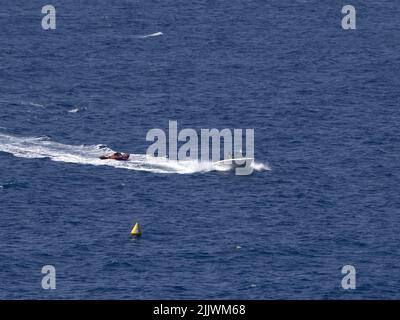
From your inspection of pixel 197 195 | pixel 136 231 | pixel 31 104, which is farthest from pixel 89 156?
pixel 136 231

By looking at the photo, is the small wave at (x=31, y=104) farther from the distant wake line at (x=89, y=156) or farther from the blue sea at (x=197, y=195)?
the distant wake line at (x=89, y=156)

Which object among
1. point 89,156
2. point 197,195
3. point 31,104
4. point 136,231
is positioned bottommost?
point 136,231

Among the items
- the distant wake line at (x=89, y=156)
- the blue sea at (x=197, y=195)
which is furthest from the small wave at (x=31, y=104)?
the distant wake line at (x=89, y=156)

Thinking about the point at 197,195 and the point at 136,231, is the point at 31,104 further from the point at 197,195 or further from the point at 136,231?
the point at 136,231

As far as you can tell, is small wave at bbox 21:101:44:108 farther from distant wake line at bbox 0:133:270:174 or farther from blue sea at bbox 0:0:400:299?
distant wake line at bbox 0:133:270:174

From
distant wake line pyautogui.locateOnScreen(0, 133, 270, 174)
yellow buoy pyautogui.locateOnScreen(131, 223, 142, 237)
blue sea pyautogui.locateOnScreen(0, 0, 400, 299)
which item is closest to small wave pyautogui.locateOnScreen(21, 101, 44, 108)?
blue sea pyautogui.locateOnScreen(0, 0, 400, 299)

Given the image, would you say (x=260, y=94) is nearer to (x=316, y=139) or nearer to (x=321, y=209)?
(x=316, y=139)
